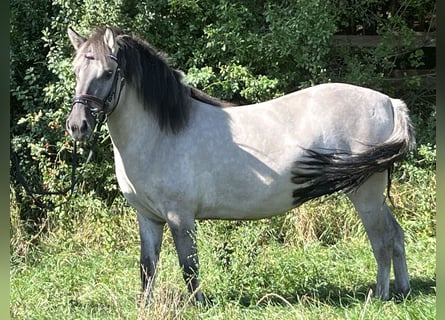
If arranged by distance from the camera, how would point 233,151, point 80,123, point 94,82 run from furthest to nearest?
point 233,151
point 94,82
point 80,123

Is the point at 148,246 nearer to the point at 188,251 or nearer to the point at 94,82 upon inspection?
the point at 188,251

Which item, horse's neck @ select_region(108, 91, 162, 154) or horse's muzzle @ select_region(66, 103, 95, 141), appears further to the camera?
horse's neck @ select_region(108, 91, 162, 154)

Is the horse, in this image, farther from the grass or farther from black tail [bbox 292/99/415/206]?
the grass

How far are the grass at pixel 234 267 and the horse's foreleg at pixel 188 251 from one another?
0.09 meters

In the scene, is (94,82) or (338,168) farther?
(338,168)

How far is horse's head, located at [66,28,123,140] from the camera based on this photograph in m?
4.04

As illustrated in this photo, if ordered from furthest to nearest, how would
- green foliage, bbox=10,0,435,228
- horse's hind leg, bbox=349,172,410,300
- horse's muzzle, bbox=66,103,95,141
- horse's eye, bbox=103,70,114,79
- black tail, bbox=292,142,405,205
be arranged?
1. green foliage, bbox=10,0,435,228
2. horse's hind leg, bbox=349,172,410,300
3. black tail, bbox=292,142,405,205
4. horse's eye, bbox=103,70,114,79
5. horse's muzzle, bbox=66,103,95,141

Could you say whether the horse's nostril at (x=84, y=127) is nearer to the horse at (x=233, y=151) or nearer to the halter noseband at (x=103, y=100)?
the halter noseband at (x=103, y=100)

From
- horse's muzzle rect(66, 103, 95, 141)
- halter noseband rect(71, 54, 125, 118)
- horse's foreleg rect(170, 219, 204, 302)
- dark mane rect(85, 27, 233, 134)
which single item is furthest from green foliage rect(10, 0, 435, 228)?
horse's muzzle rect(66, 103, 95, 141)

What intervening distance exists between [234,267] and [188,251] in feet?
1.93

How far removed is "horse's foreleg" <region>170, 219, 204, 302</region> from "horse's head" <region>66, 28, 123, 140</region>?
3.07 feet

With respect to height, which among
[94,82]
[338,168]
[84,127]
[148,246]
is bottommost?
[148,246]

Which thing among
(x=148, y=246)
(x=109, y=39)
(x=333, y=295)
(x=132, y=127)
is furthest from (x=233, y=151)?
(x=333, y=295)

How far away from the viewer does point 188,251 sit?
14.6 feet
